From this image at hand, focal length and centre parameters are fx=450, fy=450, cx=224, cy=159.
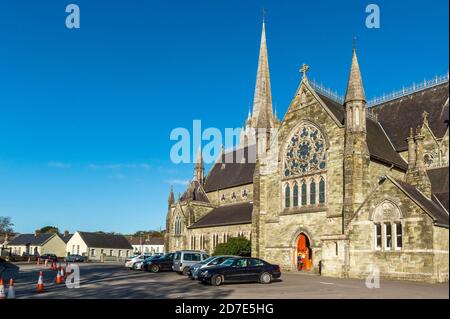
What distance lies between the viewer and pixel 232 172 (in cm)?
5606

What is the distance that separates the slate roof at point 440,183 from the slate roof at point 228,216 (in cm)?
1846

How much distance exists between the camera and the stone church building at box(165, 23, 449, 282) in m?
25.3

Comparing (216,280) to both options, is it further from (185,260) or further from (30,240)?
(30,240)

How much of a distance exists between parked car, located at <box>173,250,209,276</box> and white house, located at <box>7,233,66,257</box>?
219 feet

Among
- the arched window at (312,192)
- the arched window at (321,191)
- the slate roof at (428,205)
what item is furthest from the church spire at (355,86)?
the slate roof at (428,205)

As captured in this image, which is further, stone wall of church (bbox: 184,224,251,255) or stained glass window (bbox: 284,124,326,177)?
stone wall of church (bbox: 184,224,251,255)

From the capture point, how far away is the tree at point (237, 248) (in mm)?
41219

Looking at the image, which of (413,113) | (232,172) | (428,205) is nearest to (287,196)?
(413,113)

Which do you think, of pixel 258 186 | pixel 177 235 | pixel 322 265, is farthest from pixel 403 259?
pixel 177 235

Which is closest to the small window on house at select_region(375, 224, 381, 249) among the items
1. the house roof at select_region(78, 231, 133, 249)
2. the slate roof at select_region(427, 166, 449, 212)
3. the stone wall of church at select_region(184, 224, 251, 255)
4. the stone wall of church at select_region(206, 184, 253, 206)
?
the slate roof at select_region(427, 166, 449, 212)

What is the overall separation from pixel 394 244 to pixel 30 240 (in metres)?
84.7

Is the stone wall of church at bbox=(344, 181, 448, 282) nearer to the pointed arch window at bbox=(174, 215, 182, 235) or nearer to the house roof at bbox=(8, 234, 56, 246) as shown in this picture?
the pointed arch window at bbox=(174, 215, 182, 235)

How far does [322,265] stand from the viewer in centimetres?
2964

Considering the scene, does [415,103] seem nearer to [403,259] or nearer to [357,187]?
[357,187]
